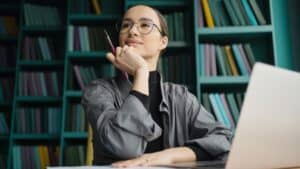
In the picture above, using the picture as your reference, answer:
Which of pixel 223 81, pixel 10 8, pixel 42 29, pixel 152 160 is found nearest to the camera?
pixel 152 160

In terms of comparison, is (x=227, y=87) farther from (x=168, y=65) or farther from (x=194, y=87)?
(x=168, y=65)

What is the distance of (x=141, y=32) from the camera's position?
1052mm

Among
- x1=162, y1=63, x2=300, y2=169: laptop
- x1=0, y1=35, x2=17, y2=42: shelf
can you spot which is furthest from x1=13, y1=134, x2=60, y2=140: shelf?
x1=162, y1=63, x2=300, y2=169: laptop

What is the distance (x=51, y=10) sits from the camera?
108 inches

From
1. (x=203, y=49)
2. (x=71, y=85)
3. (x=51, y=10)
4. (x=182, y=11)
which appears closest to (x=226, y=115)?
(x=203, y=49)

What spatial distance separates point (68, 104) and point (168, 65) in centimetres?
84

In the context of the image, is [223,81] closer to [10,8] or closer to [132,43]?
[132,43]

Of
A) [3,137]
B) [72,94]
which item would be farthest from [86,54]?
[3,137]

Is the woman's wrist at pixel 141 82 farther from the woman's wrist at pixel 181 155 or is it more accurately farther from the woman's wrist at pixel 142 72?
the woman's wrist at pixel 181 155

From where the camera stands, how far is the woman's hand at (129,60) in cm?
91

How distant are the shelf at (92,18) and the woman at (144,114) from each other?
4.93 ft

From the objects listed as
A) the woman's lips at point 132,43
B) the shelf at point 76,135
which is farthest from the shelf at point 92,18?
the woman's lips at point 132,43

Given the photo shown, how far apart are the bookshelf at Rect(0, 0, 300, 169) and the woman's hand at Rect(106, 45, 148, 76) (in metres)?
1.28

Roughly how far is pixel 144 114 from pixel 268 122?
37 cm
